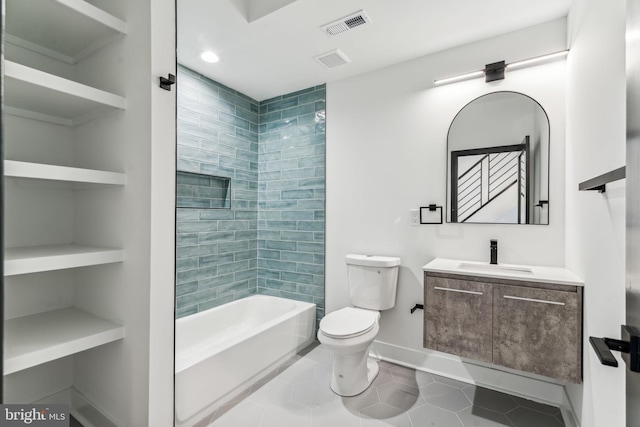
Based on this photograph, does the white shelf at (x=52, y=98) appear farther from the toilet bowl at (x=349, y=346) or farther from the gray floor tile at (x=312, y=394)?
the gray floor tile at (x=312, y=394)

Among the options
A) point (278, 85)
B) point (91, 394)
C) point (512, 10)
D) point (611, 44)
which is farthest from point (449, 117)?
point (91, 394)

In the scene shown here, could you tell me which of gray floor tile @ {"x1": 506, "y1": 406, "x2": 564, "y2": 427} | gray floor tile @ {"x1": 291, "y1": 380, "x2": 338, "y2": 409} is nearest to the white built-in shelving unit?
gray floor tile @ {"x1": 291, "y1": 380, "x2": 338, "y2": 409}

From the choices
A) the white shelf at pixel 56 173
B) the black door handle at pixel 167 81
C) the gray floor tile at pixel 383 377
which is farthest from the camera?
the gray floor tile at pixel 383 377

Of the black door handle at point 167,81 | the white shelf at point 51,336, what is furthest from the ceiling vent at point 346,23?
the white shelf at point 51,336

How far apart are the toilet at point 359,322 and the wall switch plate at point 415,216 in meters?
0.33

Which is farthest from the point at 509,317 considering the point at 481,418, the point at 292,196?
the point at 292,196

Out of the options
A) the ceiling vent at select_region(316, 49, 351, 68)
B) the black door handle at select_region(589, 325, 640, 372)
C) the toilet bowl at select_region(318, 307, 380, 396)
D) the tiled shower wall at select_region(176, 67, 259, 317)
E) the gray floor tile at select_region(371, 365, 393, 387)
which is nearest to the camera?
the black door handle at select_region(589, 325, 640, 372)

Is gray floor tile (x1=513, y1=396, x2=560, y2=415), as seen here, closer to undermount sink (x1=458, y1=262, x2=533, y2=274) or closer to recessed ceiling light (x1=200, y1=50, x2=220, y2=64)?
undermount sink (x1=458, y1=262, x2=533, y2=274)

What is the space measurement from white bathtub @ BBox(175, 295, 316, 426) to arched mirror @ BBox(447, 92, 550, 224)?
5.51 ft

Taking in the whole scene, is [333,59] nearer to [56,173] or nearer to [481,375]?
[56,173]

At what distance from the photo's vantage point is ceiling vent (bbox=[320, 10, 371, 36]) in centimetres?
204

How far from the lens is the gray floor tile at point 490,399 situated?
2.02m

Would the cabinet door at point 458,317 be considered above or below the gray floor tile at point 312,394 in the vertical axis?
above

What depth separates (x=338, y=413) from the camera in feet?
6.40
